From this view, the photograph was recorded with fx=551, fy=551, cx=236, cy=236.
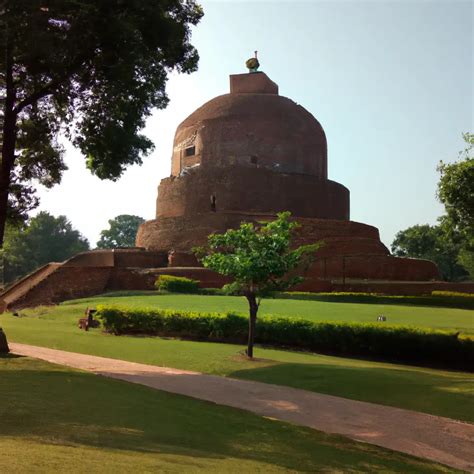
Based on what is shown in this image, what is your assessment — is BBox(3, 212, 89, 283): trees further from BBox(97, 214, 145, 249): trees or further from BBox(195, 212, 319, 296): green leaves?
BBox(195, 212, 319, 296): green leaves

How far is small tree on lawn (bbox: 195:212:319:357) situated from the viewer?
8.73 metres

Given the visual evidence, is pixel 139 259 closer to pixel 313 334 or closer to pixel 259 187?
pixel 259 187

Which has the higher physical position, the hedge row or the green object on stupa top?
the green object on stupa top

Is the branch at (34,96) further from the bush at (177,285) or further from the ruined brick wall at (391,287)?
the ruined brick wall at (391,287)

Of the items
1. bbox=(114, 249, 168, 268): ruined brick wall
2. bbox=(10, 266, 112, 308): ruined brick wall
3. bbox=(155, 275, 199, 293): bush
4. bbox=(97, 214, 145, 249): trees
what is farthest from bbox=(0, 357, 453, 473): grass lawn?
bbox=(97, 214, 145, 249): trees

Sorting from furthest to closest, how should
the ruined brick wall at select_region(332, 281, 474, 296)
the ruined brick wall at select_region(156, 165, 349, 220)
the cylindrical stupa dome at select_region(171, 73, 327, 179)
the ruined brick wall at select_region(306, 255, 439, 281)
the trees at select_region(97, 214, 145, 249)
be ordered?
the trees at select_region(97, 214, 145, 249)
the cylindrical stupa dome at select_region(171, 73, 327, 179)
the ruined brick wall at select_region(156, 165, 349, 220)
the ruined brick wall at select_region(306, 255, 439, 281)
the ruined brick wall at select_region(332, 281, 474, 296)

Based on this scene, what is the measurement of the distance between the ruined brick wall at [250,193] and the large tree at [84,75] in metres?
17.7

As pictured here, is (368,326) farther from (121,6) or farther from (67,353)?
(121,6)

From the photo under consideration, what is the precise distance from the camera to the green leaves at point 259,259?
8.73 metres

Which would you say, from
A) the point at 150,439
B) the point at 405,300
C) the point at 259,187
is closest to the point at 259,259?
the point at 150,439

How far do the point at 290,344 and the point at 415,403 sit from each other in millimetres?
4779

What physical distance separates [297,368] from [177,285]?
11141mm

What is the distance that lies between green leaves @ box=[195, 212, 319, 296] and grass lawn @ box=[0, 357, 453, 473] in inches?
135

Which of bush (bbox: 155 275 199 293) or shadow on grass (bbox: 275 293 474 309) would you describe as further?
bush (bbox: 155 275 199 293)
